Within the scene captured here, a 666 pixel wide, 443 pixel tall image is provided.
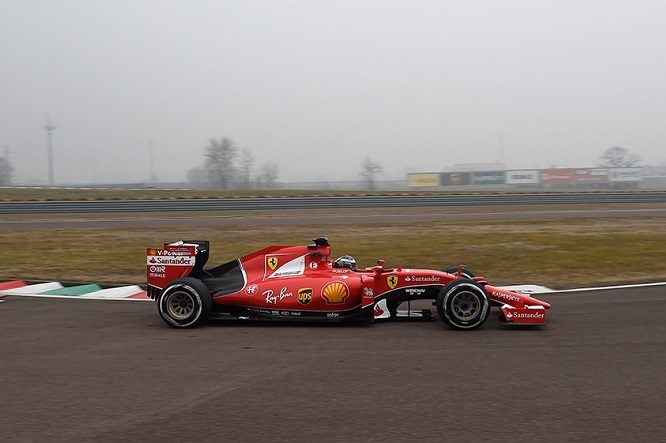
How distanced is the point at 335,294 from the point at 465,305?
1.61m

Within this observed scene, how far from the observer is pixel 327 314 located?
26.7 feet

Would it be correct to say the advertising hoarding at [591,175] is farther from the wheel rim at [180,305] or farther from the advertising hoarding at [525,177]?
the wheel rim at [180,305]

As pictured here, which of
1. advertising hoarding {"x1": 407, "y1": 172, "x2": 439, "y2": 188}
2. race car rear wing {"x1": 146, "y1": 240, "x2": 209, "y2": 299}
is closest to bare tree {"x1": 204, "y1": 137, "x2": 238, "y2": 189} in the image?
advertising hoarding {"x1": 407, "y1": 172, "x2": 439, "y2": 188}

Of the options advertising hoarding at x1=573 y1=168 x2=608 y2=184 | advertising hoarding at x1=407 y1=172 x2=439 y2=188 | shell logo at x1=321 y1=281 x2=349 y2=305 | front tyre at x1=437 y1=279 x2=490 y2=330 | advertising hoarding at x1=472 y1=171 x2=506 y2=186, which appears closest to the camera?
front tyre at x1=437 y1=279 x2=490 y2=330

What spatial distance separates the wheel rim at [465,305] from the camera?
7.73m

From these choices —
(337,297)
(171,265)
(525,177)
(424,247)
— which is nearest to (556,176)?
(525,177)

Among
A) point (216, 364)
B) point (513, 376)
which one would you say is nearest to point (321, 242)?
point (216, 364)

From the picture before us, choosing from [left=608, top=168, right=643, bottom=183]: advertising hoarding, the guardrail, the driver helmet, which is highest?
[left=608, top=168, right=643, bottom=183]: advertising hoarding

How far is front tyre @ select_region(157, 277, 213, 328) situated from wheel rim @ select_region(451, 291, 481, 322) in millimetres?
3075

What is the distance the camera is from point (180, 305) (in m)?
8.23

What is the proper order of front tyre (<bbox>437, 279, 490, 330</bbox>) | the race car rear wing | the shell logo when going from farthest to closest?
the race car rear wing
the shell logo
front tyre (<bbox>437, 279, 490, 330</bbox>)

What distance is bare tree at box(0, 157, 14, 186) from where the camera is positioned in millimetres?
99506

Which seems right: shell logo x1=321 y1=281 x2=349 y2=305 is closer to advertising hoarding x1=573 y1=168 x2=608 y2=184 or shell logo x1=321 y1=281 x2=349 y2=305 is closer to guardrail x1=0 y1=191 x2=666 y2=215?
guardrail x1=0 y1=191 x2=666 y2=215

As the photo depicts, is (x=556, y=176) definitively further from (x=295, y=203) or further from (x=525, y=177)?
(x=295, y=203)
